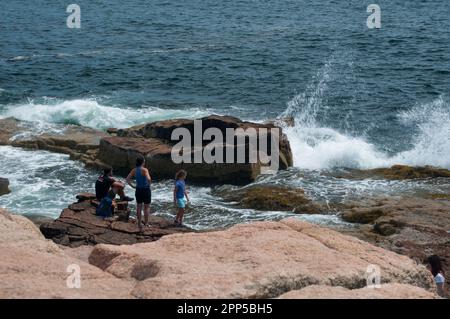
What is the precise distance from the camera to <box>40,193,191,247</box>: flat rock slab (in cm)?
1622

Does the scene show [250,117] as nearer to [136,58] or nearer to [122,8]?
[136,58]

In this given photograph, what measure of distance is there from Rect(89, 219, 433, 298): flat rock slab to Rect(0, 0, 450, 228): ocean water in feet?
31.3

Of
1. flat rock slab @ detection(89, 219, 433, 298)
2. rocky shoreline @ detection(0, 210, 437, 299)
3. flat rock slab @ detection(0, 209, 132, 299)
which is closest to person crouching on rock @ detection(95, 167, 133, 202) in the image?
rocky shoreline @ detection(0, 210, 437, 299)

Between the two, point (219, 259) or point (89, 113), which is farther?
point (89, 113)

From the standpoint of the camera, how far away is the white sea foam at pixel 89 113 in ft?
108

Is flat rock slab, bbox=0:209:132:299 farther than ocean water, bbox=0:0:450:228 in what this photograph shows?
No

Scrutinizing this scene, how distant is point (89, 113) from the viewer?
33.9m

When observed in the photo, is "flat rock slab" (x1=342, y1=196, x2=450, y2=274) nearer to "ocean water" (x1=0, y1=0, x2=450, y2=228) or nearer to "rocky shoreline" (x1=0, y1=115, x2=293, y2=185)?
"ocean water" (x1=0, y1=0, x2=450, y2=228)

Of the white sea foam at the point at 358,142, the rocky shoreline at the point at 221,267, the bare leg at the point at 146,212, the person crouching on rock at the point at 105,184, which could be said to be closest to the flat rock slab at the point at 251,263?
the rocky shoreline at the point at 221,267

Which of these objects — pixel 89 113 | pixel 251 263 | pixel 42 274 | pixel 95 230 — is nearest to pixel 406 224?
pixel 95 230

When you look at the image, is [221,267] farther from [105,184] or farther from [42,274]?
[105,184]

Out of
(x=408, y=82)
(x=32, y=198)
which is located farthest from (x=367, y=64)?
(x=32, y=198)

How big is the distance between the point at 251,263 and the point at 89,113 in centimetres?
2525
